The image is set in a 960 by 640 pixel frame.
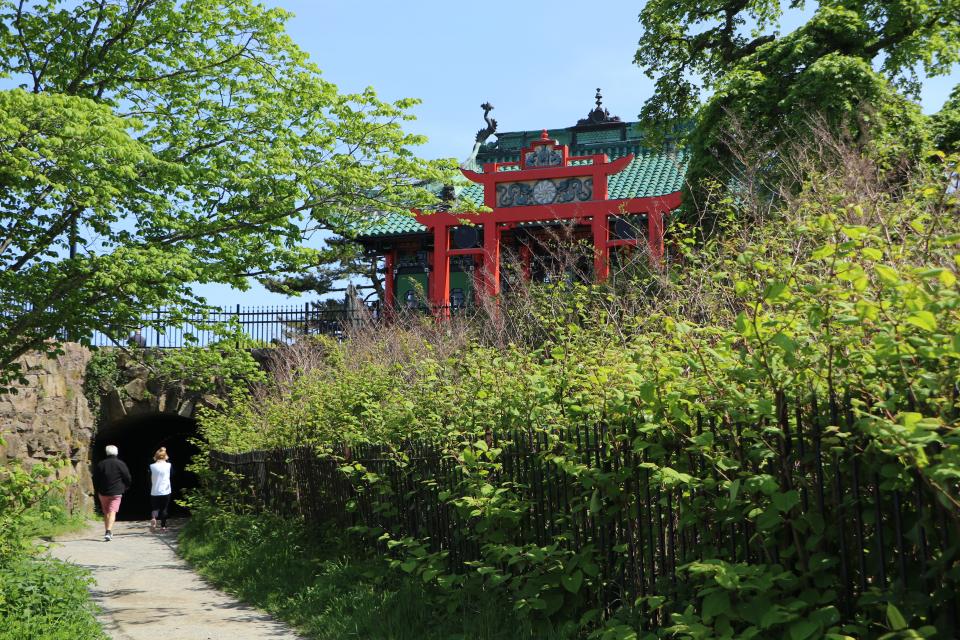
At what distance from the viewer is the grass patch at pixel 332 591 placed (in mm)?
6020

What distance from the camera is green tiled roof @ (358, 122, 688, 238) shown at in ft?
71.5

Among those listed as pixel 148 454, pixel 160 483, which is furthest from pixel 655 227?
pixel 148 454

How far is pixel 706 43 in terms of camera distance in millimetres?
18422

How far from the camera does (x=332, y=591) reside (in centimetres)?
768

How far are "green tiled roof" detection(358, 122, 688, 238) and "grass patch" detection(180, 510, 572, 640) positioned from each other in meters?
10.9

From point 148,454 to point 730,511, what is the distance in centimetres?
2935

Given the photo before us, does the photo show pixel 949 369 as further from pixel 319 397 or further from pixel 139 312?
pixel 139 312

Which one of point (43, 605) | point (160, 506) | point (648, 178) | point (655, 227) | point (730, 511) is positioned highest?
point (648, 178)

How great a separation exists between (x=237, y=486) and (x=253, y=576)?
4.58 meters

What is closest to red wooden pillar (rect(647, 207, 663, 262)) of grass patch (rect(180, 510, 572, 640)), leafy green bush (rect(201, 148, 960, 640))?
grass patch (rect(180, 510, 572, 640))

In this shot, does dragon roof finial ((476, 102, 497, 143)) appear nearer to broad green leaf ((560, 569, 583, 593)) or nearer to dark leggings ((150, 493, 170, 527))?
dark leggings ((150, 493, 170, 527))

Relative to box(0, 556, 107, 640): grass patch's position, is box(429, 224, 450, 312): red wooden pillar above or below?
above

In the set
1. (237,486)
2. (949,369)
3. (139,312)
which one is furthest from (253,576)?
(949,369)

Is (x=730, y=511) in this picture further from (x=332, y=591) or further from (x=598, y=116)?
(x=598, y=116)
